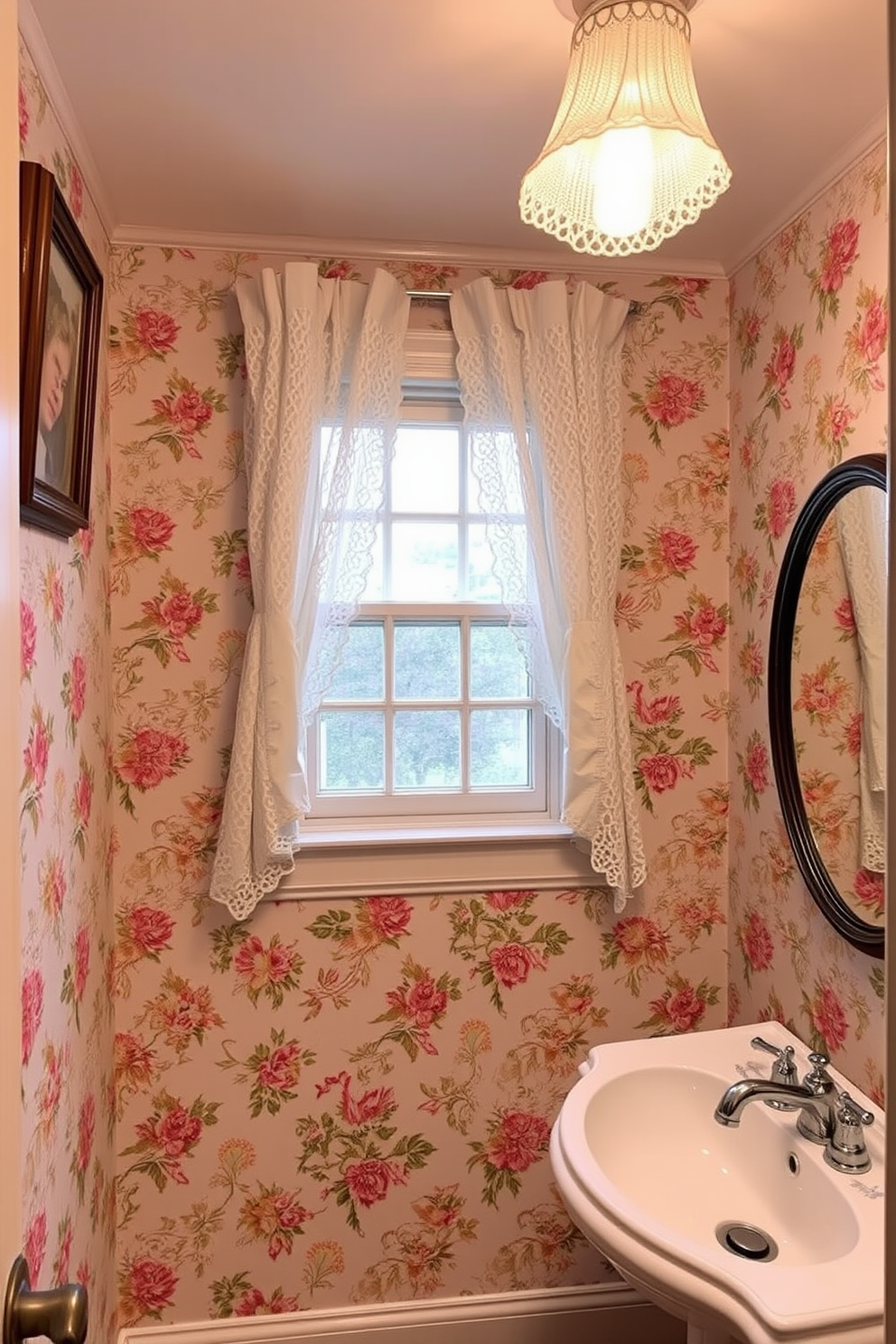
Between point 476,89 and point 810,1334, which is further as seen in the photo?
point 476,89

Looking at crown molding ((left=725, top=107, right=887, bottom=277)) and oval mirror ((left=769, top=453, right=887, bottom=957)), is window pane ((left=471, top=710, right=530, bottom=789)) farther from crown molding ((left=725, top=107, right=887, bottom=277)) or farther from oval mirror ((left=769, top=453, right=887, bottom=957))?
crown molding ((left=725, top=107, right=887, bottom=277))

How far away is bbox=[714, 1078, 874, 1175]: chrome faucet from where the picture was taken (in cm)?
132

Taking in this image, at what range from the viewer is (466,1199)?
6.32 feet

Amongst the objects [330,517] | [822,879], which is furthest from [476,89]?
[822,879]

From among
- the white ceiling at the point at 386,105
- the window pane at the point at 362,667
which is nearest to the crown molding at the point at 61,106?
the white ceiling at the point at 386,105

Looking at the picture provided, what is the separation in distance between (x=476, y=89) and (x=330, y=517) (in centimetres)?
77

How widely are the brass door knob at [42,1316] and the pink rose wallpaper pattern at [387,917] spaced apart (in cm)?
106

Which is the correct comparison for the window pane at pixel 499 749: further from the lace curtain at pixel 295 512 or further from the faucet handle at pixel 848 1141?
the faucet handle at pixel 848 1141

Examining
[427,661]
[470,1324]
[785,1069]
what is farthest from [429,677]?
[470,1324]

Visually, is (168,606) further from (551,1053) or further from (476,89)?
(551,1053)

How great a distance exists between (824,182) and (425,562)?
1048 mm

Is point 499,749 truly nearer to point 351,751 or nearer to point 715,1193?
point 351,751

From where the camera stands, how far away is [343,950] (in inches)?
73.9

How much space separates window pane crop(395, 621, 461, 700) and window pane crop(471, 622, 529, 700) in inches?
1.6
